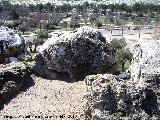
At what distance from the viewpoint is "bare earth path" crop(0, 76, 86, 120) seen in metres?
18.8

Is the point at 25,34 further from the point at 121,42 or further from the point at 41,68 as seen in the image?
the point at 41,68

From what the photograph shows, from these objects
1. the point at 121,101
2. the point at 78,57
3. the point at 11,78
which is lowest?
the point at 11,78

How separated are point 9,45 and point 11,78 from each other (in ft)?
25.7

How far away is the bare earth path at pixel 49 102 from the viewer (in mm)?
18797

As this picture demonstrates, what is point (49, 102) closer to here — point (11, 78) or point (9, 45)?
point (11, 78)

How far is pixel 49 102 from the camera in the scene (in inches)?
810

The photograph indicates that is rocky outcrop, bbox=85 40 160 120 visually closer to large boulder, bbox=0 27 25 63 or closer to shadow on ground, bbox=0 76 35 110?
shadow on ground, bbox=0 76 35 110

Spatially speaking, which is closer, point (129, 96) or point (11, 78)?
point (129, 96)

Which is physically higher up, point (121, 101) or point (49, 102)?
point (121, 101)

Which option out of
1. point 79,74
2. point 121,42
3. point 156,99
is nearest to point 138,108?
point 156,99

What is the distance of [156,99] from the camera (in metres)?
13.9

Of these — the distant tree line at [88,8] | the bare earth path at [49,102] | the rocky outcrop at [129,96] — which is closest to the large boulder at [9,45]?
the bare earth path at [49,102]

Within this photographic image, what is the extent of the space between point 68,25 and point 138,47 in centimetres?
6325

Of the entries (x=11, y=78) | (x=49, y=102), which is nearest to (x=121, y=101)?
(x=49, y=102)
